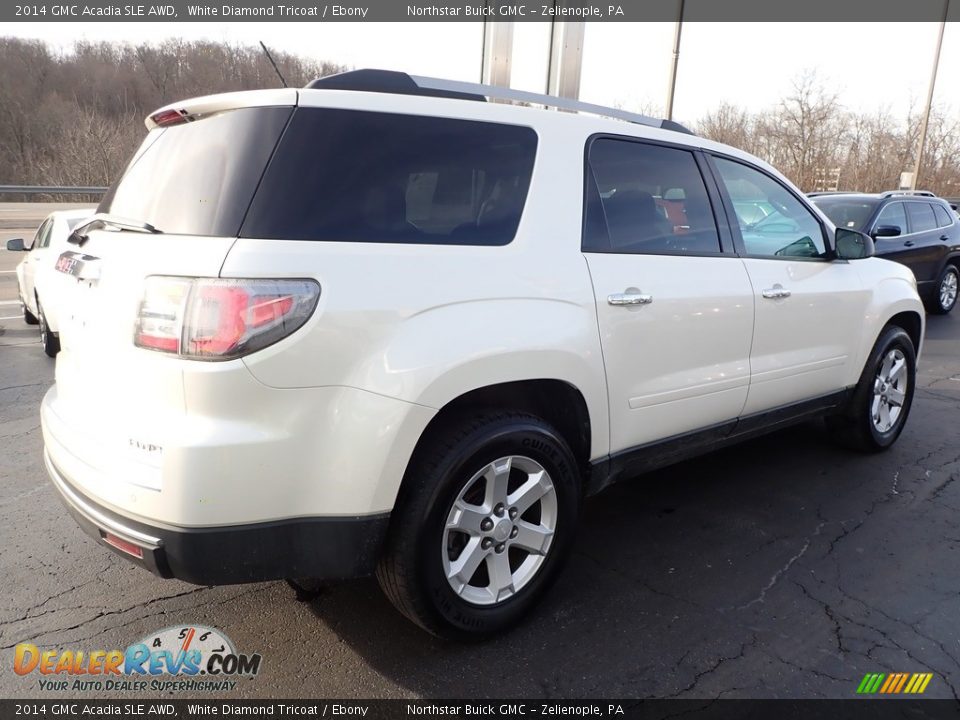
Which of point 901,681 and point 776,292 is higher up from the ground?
point 776,292

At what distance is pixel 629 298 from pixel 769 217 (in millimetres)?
1593

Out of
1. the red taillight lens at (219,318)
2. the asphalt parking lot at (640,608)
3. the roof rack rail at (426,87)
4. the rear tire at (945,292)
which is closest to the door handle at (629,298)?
the roof rack rail at (426,87)

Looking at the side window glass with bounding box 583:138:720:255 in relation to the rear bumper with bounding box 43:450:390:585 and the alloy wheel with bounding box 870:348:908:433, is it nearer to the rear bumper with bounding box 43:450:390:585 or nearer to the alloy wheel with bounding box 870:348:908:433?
the rear bumper with bounding box 43:450:390:585

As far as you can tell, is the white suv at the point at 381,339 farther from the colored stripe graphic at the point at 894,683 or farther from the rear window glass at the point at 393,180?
the colored stripe graphic at the point at 894,683

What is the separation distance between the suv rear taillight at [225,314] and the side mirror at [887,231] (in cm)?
927

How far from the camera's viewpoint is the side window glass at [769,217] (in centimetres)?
362

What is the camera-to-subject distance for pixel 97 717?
223 cm

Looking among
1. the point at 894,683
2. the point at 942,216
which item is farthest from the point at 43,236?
the point at 942,216

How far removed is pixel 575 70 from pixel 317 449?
5770 mm

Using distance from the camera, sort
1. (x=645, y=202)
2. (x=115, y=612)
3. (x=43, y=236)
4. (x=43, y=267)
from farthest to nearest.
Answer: (x=43, y=236), (x=43, y=267), (x=645, y=202), (x=115, y=612)

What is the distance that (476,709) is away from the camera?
2295 mm

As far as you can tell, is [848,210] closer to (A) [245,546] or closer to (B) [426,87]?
(B) [426,87]

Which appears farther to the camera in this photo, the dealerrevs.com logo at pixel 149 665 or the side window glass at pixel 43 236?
the side window glass at pixel 43 236

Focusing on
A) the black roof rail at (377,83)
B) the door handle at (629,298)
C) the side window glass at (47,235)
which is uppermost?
the black roof rail at (377,83)
